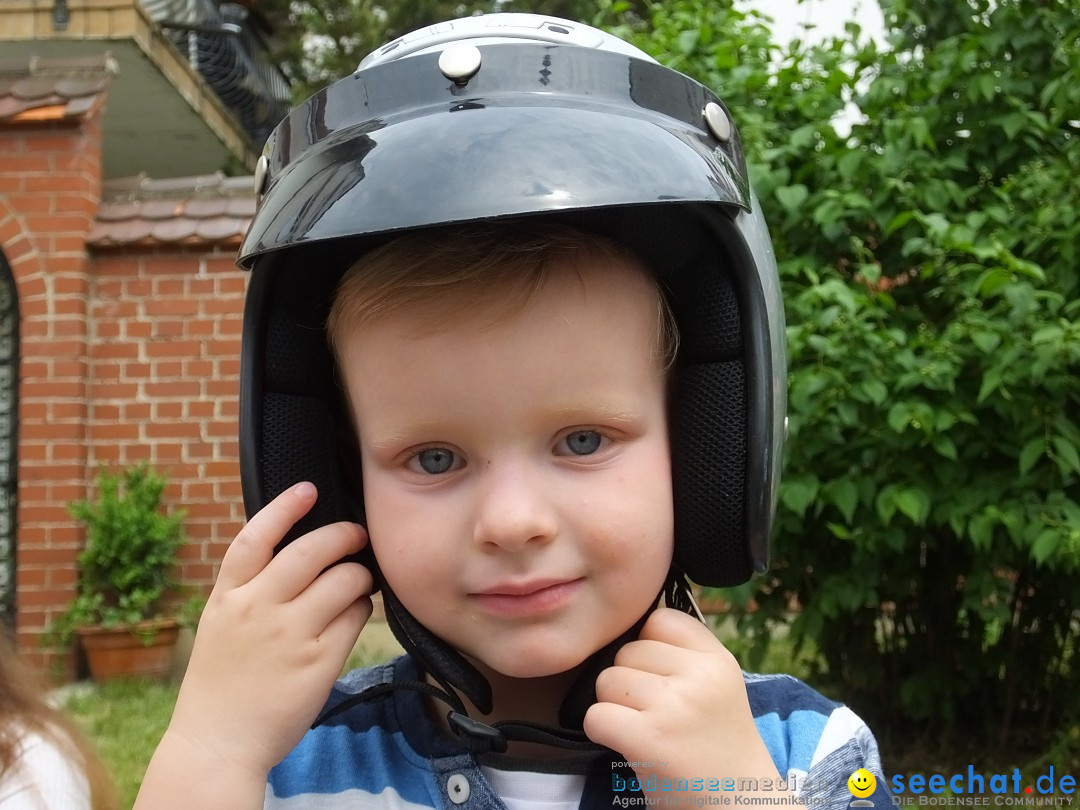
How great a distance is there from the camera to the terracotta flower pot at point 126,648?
4543mm

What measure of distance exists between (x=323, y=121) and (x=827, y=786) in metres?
0.90

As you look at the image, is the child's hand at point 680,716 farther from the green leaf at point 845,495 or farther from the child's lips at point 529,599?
the green leaf at point 845,495

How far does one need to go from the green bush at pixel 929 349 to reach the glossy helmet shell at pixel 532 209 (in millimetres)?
1417

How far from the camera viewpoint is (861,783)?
114cm

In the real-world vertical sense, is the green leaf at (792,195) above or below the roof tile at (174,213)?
below

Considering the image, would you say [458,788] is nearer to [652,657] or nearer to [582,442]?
[652,657]

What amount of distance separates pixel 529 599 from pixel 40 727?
1.01m

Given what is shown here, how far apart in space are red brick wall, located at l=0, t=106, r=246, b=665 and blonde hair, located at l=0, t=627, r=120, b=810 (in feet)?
10.2

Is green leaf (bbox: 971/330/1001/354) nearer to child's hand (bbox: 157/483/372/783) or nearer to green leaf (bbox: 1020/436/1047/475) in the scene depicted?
green leaf (bbox: 1020/436/1047/475)

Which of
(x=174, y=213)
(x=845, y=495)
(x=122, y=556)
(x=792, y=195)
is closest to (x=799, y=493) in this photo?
(x=845, y=495)

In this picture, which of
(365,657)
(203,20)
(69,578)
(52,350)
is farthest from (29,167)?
(203,20)

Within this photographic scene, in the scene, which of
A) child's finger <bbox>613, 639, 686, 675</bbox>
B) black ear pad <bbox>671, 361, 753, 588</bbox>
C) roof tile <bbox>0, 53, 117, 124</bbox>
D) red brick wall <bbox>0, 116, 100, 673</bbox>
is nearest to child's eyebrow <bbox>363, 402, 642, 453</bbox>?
black ear pad <bbox>671, 361, 753, 588</bbox>

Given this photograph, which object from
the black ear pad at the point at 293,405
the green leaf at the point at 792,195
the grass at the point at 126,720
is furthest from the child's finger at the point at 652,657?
the grass at the point at 126,720

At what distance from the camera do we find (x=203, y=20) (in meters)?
8.05
